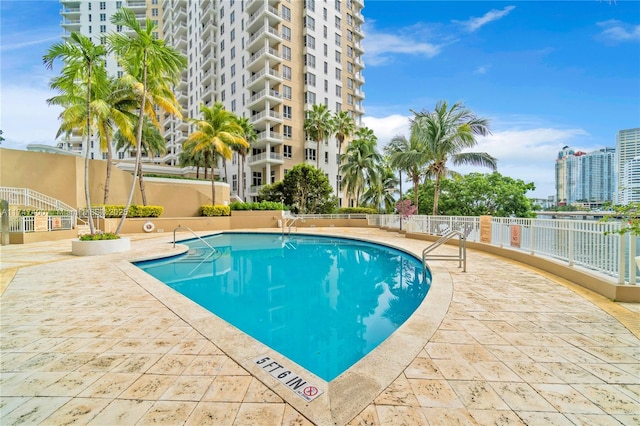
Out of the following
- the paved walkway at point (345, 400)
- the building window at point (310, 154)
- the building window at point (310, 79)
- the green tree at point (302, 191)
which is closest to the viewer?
the paved walkway at point (345, 400)

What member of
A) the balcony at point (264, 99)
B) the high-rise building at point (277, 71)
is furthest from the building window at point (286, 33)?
the balcony at point (264, 99)

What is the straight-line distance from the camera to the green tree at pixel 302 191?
983 inches

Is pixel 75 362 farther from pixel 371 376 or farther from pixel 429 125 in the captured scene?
pixel 429 125

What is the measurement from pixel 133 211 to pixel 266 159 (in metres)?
14.6

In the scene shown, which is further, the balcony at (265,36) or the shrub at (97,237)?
the balcony at (265,36)

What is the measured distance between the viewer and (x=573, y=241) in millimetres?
5680

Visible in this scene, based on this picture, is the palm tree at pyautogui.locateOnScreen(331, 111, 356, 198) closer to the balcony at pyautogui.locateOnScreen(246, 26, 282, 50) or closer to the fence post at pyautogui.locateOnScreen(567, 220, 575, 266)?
the balcony at pyautogui.locateOnScreen(246, 26, 282, 50)

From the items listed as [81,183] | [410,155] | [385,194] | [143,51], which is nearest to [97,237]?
[143,51]

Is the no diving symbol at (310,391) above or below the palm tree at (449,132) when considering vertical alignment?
below

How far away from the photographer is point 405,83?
20328mm

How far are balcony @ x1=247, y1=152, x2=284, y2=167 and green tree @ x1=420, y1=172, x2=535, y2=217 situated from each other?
1590cm

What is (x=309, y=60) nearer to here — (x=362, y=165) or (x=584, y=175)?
(x=362, y=165)

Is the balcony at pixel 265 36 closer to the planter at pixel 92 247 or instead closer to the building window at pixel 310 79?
the building window at pixel 310 79

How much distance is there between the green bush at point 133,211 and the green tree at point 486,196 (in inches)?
911
